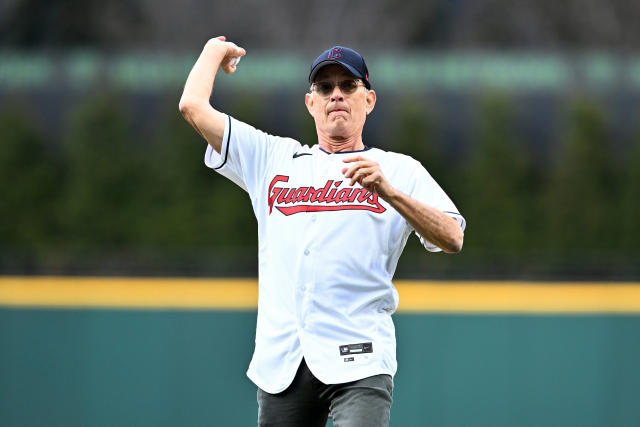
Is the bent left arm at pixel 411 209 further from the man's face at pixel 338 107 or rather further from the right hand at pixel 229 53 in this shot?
the right hand at pixel 229 53

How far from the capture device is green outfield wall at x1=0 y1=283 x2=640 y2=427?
609 centimetres

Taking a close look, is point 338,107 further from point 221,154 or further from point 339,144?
point 221,154

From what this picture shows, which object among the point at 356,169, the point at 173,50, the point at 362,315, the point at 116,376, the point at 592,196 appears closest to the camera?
the point at 356,169

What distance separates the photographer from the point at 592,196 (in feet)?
45.3

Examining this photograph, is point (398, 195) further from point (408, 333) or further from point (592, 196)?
point (592, 196)

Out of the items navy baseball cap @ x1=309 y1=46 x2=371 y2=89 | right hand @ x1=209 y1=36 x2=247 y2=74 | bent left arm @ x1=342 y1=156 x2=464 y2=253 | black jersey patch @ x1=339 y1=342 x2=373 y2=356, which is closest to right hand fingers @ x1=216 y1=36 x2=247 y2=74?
right hand @ x1=209 y1=36 x2=247 y2=74

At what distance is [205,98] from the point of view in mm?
3258

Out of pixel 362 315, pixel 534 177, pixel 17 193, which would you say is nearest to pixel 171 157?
pixel 17 193

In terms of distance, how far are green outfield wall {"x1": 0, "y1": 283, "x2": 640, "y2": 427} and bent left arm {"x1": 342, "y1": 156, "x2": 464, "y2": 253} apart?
3281 mm

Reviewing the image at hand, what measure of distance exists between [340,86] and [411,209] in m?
0.60

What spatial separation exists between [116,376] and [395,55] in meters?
13.4

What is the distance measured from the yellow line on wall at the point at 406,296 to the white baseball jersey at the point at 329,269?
346cm

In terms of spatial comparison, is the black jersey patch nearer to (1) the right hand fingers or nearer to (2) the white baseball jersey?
(2) the white baseball jersey

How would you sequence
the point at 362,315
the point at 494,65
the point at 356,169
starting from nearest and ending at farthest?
the point at 356,169, the point at 362,315, the point at 494,65
